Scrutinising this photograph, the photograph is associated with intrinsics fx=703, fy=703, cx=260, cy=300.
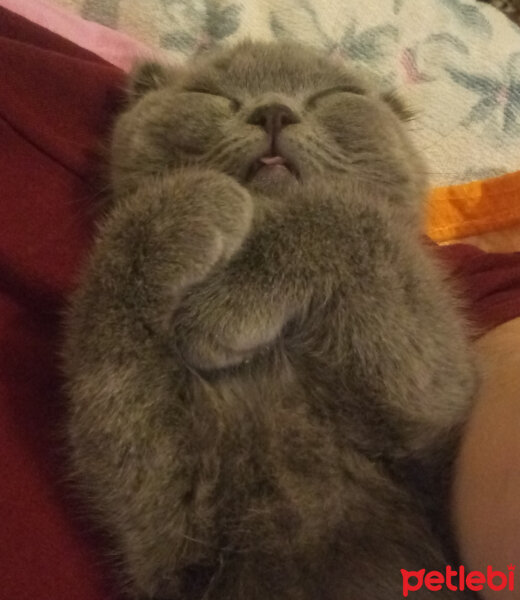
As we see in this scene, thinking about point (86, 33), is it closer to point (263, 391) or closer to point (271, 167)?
point (271, 167)

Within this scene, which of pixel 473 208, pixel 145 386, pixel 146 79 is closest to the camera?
pixel 145 386

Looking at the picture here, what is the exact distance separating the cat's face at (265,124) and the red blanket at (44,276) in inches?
3.1

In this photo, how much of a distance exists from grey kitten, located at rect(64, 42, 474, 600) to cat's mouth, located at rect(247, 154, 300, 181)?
0.09 feet

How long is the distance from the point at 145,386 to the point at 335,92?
1.71ft

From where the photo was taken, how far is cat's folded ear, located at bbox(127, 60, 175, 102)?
40.9 inches

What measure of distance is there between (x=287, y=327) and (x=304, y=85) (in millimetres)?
400

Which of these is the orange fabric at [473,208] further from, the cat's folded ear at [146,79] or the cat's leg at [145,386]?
the cat's leg at [145,386]

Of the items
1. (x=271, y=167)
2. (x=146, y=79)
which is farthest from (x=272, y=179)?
(x=146, y=79)

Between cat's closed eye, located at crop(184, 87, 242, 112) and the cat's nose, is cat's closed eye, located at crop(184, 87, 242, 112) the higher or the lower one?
the lower one

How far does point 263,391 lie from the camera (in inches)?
26.8

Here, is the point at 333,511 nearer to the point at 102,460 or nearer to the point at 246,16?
the point at 102,460

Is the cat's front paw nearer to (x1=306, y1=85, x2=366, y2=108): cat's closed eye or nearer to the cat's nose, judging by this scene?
the cat's nose

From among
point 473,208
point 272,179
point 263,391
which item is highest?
point 272,179

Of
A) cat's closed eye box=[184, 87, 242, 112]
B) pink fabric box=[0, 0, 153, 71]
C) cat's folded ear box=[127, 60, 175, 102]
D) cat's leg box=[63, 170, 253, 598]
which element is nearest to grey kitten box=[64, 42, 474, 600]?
cat's leg box=[63, 170, 253, 598]
